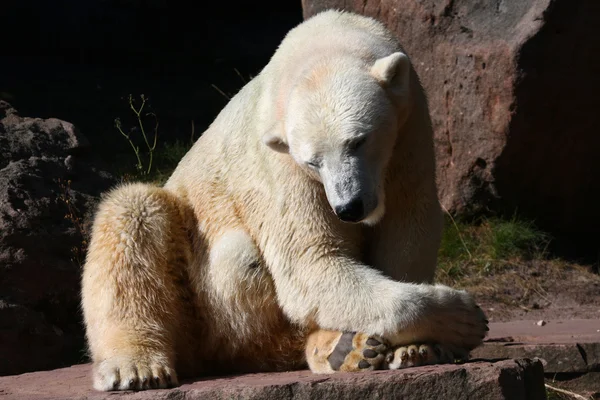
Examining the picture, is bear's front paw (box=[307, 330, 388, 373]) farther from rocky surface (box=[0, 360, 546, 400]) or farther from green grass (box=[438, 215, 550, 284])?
green grass (box=[438, 215, 550, 284])

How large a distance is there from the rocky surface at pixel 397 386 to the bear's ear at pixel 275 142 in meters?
0.94

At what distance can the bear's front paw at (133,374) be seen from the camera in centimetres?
401

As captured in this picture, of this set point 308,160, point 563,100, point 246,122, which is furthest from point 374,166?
point 563,100

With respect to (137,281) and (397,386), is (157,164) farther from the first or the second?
(397,386)

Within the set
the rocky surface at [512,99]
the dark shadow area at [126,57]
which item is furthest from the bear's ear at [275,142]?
the dark shadow area at [126,57]

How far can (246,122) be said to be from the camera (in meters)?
4.64

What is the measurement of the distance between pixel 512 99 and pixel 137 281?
3670 mm

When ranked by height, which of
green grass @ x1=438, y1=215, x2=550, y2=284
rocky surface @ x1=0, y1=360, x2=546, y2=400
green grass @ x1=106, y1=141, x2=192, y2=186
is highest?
rocky surface @ x1=0, y1=360, x2=546, y2=400

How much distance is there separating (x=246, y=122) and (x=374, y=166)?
90cm

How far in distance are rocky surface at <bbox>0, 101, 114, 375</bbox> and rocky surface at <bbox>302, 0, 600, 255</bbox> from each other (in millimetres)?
2503

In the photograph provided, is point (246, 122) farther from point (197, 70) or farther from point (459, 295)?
point (197, 70)

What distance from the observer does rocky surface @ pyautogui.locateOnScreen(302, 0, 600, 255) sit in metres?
7.03

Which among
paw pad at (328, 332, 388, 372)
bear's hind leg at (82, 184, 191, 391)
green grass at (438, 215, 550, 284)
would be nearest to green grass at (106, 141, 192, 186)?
green grass at (438, 215, 550, 284)

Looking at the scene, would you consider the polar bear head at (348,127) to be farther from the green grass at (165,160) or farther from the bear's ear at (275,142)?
the green grass at (165,160)
